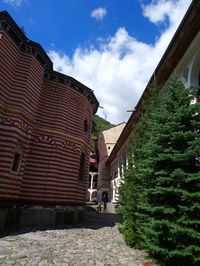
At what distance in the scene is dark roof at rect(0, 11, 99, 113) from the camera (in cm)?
1234

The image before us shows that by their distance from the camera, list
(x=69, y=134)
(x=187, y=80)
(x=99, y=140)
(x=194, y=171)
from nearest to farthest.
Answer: (x=194, y=171) → (x=187, y=80) → (x=69, y=134) → (x=99, y=140)

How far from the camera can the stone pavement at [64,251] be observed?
6.69 metres

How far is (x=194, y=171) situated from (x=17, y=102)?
9.55 meters

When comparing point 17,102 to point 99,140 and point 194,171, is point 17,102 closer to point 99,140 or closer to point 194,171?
point 194,171

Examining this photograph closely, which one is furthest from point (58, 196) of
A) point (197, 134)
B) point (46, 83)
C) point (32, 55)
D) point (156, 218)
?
point (197, 134)

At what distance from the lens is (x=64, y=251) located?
7836 millimetres

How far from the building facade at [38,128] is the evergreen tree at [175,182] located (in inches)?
309

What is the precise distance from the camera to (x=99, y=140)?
1731 inches

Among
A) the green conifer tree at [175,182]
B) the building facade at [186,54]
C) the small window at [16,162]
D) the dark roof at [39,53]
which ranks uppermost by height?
the dark roof at [39,53]

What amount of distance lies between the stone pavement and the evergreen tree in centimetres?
156

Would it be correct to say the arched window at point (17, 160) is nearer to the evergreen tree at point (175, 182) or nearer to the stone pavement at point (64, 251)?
the stone pavement at point (64, 251)

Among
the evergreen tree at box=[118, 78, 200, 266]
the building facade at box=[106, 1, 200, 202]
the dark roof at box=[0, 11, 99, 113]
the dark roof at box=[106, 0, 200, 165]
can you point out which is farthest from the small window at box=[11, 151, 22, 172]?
the evergreen tree at box=[118, 78, 200, 266]

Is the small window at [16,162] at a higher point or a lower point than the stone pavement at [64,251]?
higher

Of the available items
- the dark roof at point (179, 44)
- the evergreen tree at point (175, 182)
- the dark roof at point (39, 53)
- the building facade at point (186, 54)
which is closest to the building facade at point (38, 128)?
the dark roof at point (39, 53)
